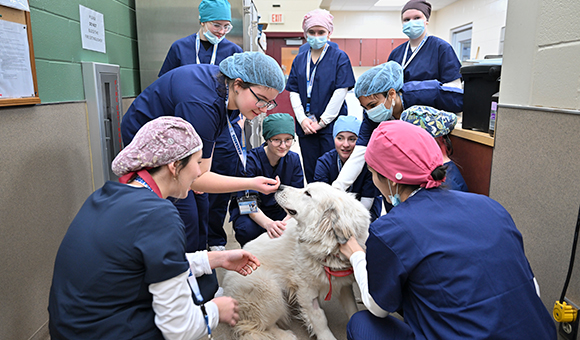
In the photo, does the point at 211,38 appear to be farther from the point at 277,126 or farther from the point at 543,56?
the point at 543,56

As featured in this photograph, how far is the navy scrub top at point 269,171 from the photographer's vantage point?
2723 mm

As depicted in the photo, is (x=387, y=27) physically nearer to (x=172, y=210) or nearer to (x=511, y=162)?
(x=511, y=162)

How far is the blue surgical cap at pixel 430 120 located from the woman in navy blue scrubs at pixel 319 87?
4.20 feet

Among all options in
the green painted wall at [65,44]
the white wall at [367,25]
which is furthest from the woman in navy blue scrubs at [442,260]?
the white wall at [367,25]

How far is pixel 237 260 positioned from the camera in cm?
152

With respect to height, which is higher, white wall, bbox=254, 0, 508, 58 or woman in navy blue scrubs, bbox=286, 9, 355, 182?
white wall, bbox=254, 0, 508, 58

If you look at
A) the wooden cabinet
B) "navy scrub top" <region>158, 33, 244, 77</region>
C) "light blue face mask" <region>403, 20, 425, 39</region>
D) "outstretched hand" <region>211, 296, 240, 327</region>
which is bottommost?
"outstretched hand" <region>211, 296, 240, 327</region>

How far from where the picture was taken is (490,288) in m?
1.04

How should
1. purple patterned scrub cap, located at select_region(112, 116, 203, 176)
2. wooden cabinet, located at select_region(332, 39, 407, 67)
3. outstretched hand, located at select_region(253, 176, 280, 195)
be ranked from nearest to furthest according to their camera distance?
purple patterned scrub cap, located at select_region(112, 116, 203, 176) < outstretched hand, located at select_region(253, 176, 280, 195) < wooden cabinet, located at select_region(332, 39, 407, 67)

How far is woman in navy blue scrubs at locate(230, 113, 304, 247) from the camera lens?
8.45 feet

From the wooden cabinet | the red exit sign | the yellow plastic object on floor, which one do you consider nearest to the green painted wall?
the yellow plastic object on floor

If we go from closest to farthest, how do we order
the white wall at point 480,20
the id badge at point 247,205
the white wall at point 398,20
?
the id badge at point 247,205
the white wall at point 480,20
the white wall at point 398,20

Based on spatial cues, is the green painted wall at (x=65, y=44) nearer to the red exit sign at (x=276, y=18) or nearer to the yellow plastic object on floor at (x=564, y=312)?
the yellow plastic object on floor at (x=564, y=312)

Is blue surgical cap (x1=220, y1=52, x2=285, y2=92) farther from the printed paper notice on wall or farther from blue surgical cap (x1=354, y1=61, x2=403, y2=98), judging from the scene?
the printed paper notice on wall
